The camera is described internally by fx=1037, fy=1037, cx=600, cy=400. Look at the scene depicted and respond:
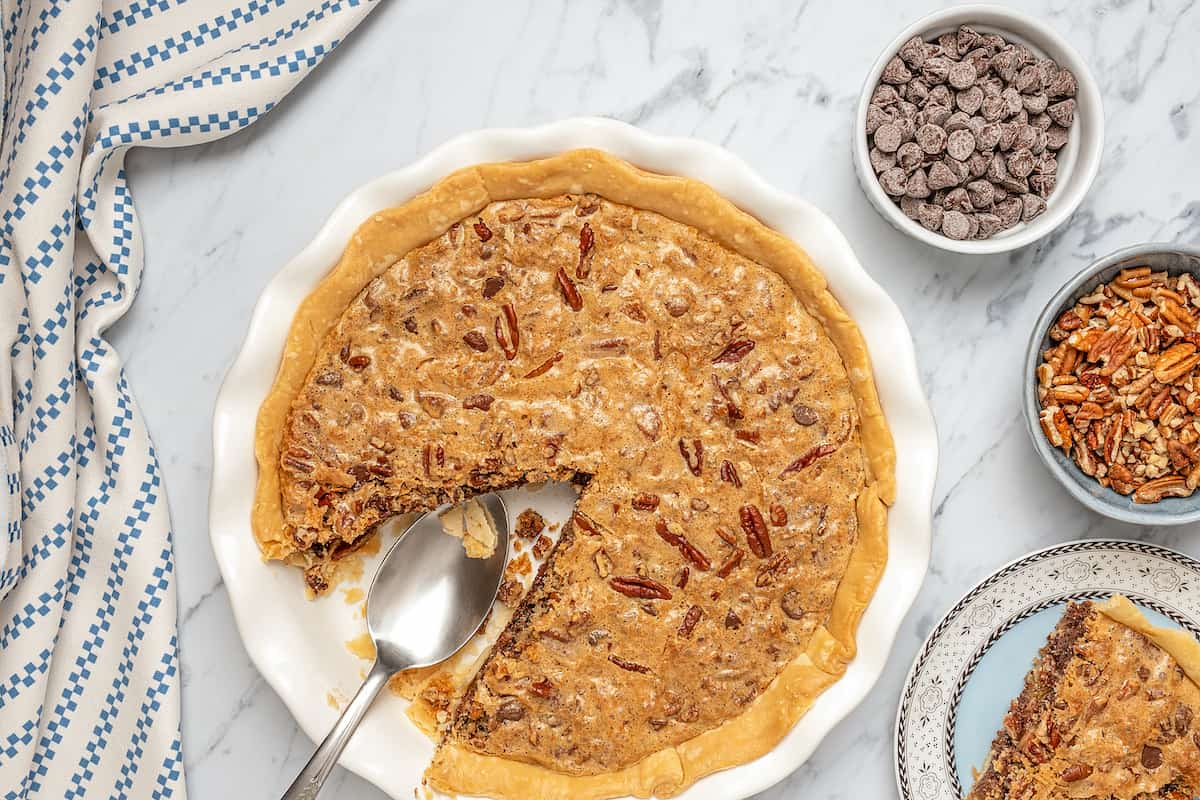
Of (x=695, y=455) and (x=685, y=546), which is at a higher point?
(x=695, y=455)

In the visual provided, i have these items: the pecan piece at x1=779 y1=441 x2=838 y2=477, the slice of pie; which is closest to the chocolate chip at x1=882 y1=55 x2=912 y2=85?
the pecan piece at x1=779 y1=441 x2=838 y2=477

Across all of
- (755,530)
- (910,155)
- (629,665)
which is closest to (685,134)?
(910,155)

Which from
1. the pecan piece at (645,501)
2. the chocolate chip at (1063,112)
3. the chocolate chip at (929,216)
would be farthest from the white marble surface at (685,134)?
the pecan piece at (645,501)

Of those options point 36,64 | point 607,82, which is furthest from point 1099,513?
point 36,64

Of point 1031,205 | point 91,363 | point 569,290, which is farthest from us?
point 91,363

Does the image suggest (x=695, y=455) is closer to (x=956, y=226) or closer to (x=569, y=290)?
(x=569, y=290)

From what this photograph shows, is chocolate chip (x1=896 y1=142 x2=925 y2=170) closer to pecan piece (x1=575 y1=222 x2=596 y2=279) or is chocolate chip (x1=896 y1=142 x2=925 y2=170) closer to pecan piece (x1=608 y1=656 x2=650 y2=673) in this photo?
pecan piece (x1=575 y1=222 x2=596 y2=279)

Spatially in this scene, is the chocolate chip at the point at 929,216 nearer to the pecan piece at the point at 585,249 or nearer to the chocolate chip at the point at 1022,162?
the chocolate chip at the point at 1022,162
